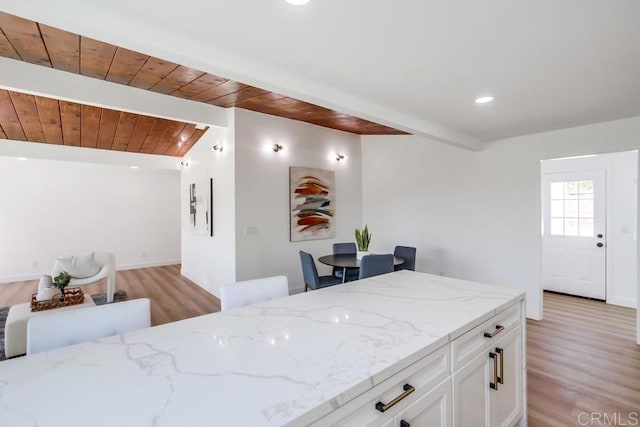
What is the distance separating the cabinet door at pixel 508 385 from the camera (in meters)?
1.61

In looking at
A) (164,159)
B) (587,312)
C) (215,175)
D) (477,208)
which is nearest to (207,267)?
(215,175)

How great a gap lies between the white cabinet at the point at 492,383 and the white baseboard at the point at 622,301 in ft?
12.4

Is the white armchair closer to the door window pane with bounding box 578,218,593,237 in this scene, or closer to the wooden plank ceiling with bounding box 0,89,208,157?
the wooden plank ceiling with bounding box 0,89,208,157

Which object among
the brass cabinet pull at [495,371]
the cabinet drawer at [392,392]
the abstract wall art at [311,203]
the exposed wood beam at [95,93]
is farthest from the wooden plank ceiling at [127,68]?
the brass cabinet pull at [495,371]

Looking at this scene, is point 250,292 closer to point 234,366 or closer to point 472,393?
point 234,366

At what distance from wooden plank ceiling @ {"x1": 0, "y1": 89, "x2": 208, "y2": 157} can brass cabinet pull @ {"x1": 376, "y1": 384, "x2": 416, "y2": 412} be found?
4.53 m

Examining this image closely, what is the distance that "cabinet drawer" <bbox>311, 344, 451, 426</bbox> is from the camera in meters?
0.89

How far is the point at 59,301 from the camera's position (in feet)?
11.1

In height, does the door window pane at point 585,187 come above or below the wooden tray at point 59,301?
above

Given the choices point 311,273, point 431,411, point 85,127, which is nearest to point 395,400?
point 431,411

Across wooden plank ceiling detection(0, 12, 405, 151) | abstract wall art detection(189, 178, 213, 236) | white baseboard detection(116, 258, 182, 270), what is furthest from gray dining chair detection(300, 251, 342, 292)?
white baseboard detection(116, 258, 182, 270)

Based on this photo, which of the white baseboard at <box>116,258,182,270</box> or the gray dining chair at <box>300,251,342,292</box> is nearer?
the gray dining chair at <box>300,251,342,292</box>

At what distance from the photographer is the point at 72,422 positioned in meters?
0.74

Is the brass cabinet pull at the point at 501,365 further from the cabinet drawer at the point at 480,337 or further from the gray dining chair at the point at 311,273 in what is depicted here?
the gray dining chair at the point at 311,273
